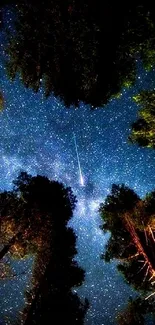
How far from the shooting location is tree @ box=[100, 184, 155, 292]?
13.2m

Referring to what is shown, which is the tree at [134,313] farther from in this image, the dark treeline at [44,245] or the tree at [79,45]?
the tree at [79,45]

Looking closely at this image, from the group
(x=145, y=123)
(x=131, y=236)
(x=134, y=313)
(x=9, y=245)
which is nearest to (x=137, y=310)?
(x=134, y=313)

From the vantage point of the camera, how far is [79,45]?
28.5ft

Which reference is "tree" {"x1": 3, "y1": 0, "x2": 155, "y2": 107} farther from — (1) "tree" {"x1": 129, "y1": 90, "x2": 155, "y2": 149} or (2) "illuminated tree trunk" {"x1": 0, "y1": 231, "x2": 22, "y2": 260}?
(2) "illuminated tree trunk" {"x1": 0, "y1": 231, "x2": 22, "y2": 260}

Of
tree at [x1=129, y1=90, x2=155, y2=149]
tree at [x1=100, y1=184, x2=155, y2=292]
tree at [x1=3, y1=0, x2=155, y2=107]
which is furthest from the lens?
tree at [x1=100, y1=184, x2=155, y2=292]

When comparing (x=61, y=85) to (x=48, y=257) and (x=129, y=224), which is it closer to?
(x=129, y=224)

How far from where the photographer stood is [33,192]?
1895 cm

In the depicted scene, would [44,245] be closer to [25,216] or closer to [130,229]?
[25,216]

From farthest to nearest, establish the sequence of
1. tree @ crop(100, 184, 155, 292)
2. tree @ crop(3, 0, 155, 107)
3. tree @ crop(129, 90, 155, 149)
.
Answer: tree @ crop(100, 184, 155, 292)
tree @ crop(129, 90, 155, 149)
tree @ crop(3, 0, 155, 107)

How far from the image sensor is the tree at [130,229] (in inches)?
520

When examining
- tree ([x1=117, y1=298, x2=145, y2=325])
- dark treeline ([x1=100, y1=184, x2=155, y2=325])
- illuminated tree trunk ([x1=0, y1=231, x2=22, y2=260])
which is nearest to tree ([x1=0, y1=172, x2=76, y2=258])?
illuminated tree trunk ([x1=0, y1=231, x2=22, y2=260])

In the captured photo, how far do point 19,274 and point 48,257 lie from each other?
367 centimetres

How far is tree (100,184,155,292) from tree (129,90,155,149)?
3135 millimetres

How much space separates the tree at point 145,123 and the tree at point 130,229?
123 inches
